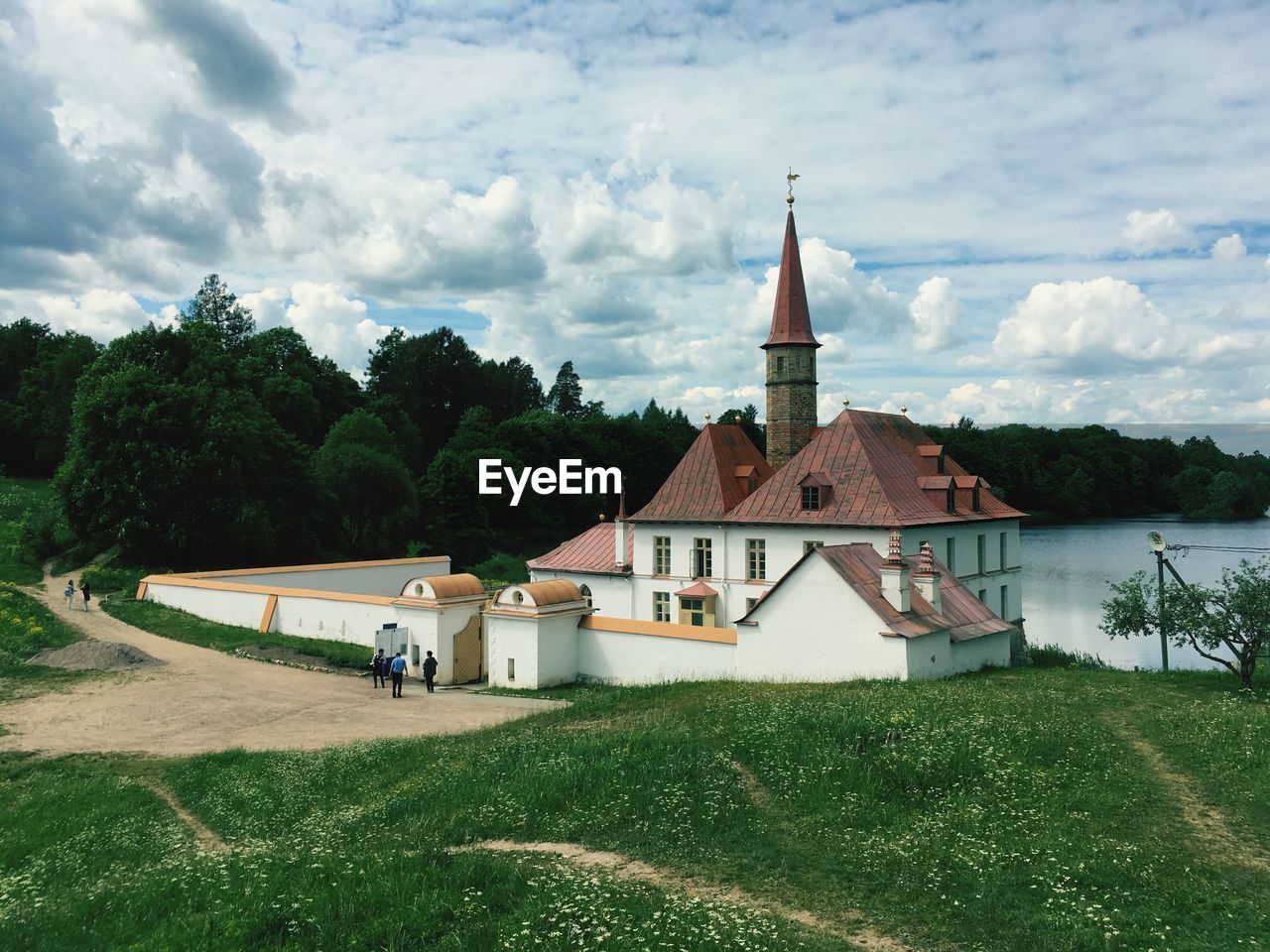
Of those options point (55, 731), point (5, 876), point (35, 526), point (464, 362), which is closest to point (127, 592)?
point (35, 526)

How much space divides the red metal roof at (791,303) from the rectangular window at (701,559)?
9719 mm

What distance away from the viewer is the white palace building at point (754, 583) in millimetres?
21141

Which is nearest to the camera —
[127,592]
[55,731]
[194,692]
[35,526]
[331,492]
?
[55,731]

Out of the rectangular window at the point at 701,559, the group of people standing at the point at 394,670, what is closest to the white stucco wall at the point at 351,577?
the rectangular window at the point at 701,559

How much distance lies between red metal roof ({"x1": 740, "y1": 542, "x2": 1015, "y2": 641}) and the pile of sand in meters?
17.1

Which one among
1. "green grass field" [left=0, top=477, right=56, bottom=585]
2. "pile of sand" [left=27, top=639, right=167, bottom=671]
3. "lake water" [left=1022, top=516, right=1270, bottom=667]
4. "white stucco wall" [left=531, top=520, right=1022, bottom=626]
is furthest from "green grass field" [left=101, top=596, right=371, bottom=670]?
"lake water" [left=1022, top=516, right=1270, bottom=667]

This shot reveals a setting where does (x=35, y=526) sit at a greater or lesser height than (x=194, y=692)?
greater

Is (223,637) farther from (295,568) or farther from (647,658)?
(647,658)

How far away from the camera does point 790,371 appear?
39156 mm

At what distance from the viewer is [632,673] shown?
944 inches

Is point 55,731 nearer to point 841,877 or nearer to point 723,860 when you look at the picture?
point 723,860

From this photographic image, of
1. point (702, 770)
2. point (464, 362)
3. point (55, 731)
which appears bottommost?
point (55, 731)

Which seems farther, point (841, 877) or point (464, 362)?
point (464, 362)

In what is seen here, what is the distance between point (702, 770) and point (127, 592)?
32.5m
